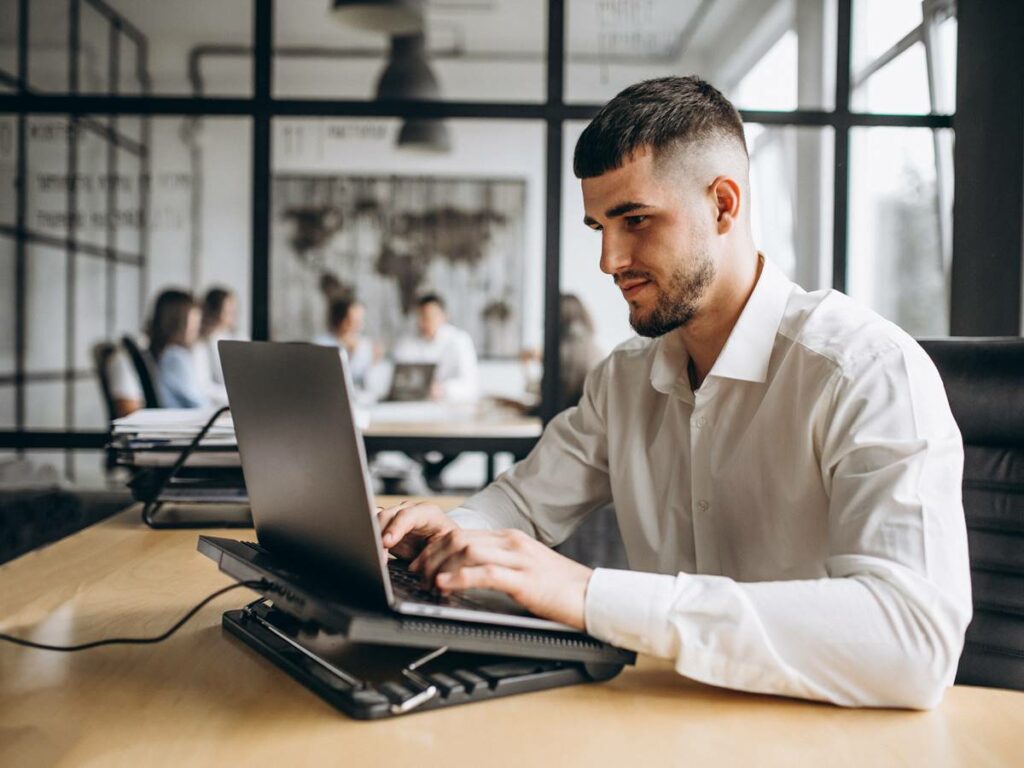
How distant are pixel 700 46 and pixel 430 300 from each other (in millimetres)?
3127

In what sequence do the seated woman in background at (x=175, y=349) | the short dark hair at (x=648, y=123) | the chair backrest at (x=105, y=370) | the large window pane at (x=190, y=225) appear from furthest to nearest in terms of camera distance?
the large window pane at (x=190, y=225)
the chair backrest at (x=105, y=370)
the seated woman in background at (x=175, y=349)
the short dark hair at (x=648, y=123)

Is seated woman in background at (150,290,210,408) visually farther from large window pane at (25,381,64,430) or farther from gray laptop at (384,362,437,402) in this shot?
gray laptop at (384,362,437,402)

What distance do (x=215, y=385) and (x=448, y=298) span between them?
5.24 ft

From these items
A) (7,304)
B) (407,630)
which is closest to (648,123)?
(407,630)

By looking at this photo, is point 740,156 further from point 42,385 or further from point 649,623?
point 42,385

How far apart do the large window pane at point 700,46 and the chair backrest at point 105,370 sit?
3.00 metres

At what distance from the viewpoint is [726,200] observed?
1.27 meters

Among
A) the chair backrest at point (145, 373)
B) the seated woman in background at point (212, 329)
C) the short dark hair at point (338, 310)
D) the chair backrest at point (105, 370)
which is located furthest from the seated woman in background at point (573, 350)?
the short dark hair at point (338, 310)

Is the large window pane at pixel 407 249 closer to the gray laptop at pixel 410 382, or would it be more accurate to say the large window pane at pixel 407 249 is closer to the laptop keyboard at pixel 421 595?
the gray laptop at pixel 410 382

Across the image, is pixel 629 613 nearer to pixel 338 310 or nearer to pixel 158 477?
pixel 158 477

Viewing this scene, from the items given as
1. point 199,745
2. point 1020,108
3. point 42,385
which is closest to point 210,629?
point 199,745

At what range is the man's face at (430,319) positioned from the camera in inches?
227

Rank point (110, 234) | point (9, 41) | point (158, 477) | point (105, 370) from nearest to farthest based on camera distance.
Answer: point (158, 477)
point (9, 41)
point (105, 370)
point (110, 234)

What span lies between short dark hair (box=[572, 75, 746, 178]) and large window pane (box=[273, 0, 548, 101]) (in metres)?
1.36
